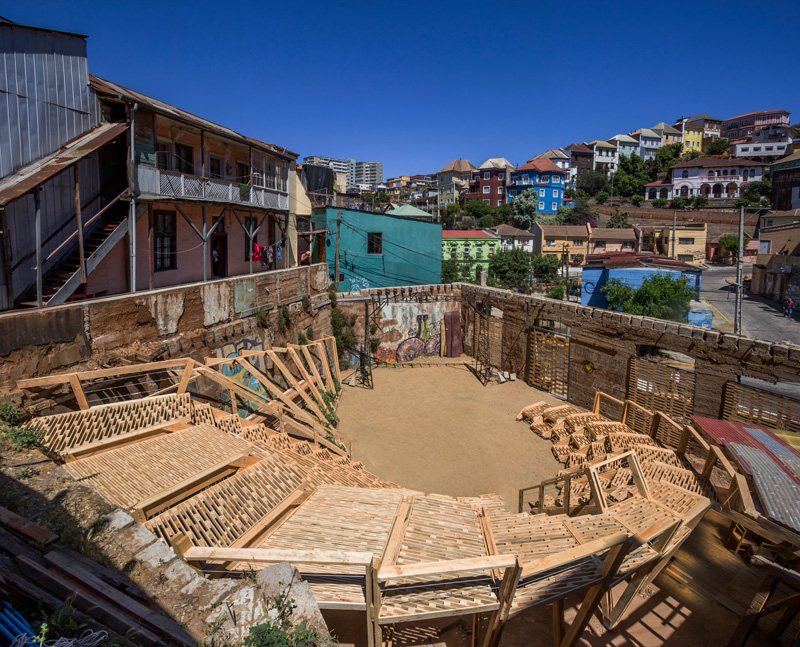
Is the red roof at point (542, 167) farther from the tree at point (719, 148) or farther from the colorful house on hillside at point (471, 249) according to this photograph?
the tree at point (719, 148)

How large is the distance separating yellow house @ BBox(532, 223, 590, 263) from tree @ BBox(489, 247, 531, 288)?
11.6m

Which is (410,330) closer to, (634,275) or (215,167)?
(215,167)

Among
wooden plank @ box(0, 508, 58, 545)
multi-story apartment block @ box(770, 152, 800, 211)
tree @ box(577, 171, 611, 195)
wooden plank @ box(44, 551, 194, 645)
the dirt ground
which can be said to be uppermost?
tree @ box(577, 171, 611, 195)

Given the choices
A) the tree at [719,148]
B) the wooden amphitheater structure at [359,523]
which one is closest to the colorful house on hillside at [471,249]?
the wooden amphitheater structure at [359,523]

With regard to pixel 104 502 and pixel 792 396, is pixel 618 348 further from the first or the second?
pixel 104 502

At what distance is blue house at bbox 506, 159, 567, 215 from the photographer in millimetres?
72000

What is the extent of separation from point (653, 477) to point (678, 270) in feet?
83.2

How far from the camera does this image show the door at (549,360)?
56.9 ft

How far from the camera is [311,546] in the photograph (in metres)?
4.73

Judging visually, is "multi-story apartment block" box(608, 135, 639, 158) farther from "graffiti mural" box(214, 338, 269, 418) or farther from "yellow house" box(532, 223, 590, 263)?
"graffiti mural" box(214, 338, 269, 418)

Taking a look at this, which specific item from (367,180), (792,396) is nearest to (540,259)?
(792,396)

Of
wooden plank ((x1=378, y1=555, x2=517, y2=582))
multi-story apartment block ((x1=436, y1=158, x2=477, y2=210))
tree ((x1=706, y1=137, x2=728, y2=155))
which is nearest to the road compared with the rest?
wooden plank ((x1=378, y1=555, x2=517, y2=582))

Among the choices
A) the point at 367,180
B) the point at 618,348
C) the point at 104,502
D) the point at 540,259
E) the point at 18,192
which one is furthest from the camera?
the point at 367,180

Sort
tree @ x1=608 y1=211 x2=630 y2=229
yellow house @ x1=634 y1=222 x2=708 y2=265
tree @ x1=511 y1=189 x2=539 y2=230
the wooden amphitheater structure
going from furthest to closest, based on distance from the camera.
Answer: tree @ x1=511 y1=189 x2=539 y2=230 → tree @ x1=608 y1=211 x2=630 y2=229 → yellow house @ x1=634 y1=222 x2=708 y2=265 → the wooden amphitheater structure
